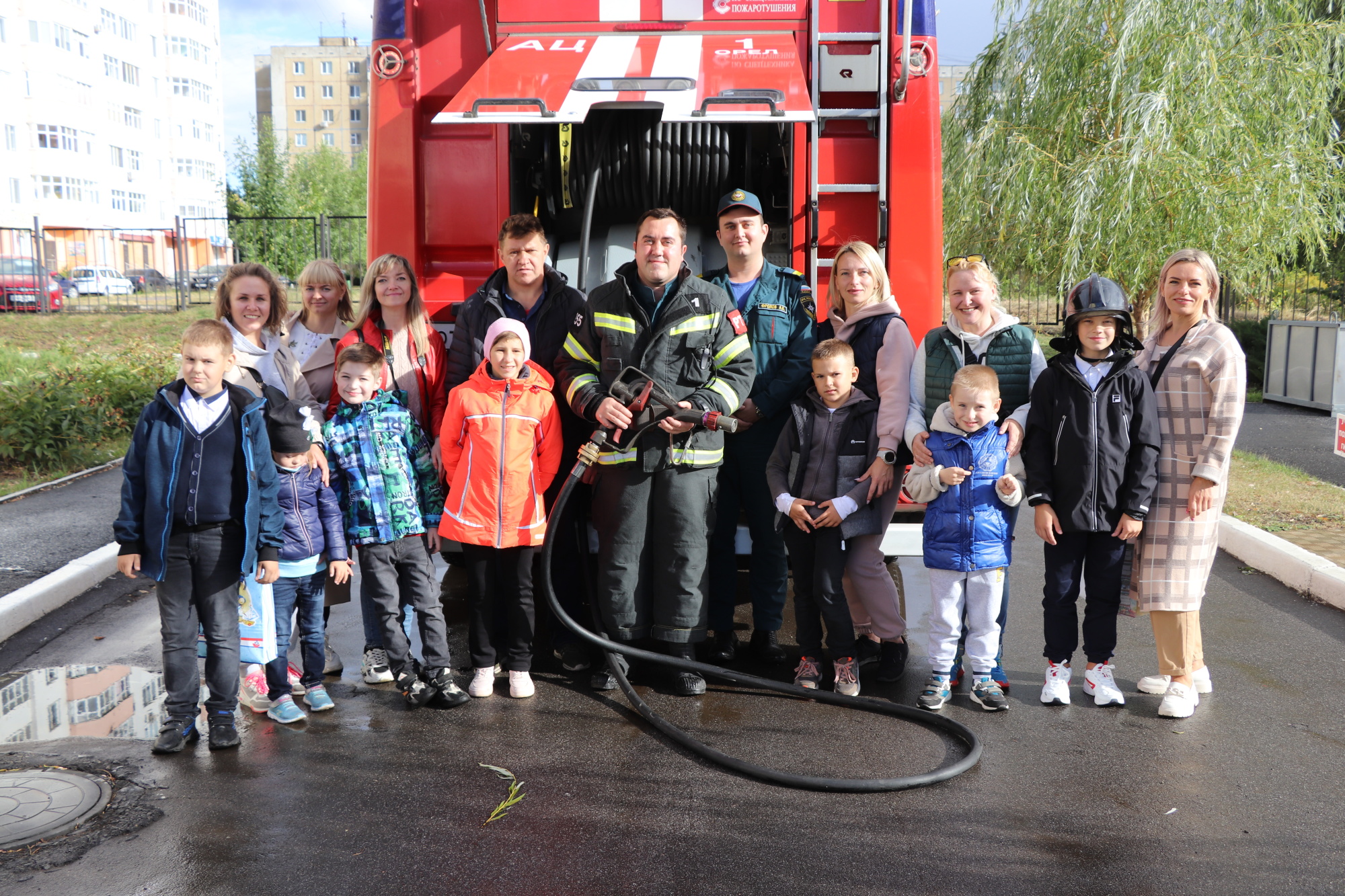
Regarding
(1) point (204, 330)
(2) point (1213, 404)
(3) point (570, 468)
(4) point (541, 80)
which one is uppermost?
(4) point (541, 80)

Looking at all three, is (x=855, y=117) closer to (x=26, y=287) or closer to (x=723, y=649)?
(x=723, y=649)

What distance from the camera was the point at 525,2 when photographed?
17.6ft

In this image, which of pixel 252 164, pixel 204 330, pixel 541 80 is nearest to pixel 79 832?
pixel 204 330

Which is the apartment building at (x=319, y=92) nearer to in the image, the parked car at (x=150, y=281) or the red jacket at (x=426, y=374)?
the parked car at (x=150, y=281)

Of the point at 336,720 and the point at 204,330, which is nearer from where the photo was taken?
the point at 204,330

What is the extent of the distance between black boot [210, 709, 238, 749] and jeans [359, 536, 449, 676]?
0.68 meters

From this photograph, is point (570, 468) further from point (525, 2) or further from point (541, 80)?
point (525, 2)

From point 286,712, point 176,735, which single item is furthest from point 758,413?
point 176,735

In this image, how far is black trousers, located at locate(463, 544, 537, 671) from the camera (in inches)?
173

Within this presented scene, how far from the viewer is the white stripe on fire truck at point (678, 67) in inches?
182

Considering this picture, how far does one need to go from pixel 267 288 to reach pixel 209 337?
0.71 meters

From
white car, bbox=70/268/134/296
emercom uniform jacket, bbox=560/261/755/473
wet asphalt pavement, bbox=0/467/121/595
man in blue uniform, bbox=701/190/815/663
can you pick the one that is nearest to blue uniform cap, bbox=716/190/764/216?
man in blue uniform, bbox=701/190/815/663

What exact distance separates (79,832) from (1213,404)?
4.26 metres

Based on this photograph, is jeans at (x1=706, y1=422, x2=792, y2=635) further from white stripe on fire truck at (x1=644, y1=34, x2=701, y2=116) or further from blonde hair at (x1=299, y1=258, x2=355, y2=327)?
blonde hair at (x1=299, y1=258, x2=355, y2=327)
